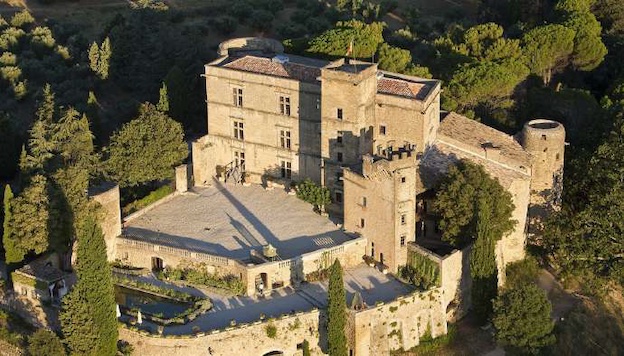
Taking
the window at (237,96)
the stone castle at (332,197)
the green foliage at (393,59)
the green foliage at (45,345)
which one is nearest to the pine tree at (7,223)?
the stone castle at (332,197)

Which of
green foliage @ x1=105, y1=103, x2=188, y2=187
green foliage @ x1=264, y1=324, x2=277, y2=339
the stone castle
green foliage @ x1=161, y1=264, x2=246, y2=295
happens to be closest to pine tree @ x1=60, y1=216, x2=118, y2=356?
the stone castle

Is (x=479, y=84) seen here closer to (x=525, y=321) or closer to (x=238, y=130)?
(x=238, y=130)

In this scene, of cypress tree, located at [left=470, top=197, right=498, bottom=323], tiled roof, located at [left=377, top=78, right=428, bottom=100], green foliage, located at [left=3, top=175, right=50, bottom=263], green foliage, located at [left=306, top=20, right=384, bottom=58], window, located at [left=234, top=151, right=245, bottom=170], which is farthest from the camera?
green foliage, located at [left=306, top=20, right=384, bottom=58]

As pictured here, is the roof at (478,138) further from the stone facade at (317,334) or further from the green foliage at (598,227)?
the stone facade at (317,334)

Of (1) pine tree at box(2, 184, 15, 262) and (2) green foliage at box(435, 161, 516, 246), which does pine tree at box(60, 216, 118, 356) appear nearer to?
(1) pine tree at box(2, 184, 15, 262)

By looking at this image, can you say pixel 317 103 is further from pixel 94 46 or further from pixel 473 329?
pixel 94 46

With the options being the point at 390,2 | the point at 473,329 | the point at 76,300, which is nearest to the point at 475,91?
the point at 473,329

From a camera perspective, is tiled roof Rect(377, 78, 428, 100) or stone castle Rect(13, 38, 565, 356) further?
tiled roof Rect(377, 78, 428, 100)

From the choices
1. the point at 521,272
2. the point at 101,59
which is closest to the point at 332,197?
the point at 521,272
